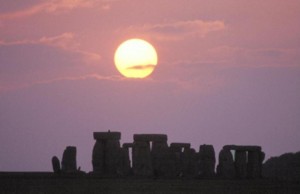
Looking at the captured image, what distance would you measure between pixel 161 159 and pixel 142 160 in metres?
1.46

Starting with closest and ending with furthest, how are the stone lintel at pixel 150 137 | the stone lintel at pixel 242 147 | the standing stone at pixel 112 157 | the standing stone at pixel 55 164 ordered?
the standing stone at pixel 55 164 < the standing stone at pixel 112 157 < the stone lintel at pixel 150 137 < the stone lintel at pixel 242 147

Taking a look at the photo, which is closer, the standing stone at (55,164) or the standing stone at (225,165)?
the standing stone at (55,164)

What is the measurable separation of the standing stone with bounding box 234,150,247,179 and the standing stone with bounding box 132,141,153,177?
599cm

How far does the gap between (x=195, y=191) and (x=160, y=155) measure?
12.9m

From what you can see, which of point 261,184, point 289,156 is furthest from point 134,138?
point 289,156

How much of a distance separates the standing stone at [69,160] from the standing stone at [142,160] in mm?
3118

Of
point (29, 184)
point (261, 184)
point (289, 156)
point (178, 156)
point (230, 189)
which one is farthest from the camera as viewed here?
point (289, 156)

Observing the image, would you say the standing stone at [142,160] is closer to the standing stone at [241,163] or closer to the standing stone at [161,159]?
the standing stone at [161,159]

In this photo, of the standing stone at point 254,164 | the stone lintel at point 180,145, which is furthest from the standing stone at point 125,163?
the standing stone at point 254,164

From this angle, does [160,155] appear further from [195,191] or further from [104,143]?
[195,191]

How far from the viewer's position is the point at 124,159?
4706 cm

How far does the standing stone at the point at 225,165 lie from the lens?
49.3 m

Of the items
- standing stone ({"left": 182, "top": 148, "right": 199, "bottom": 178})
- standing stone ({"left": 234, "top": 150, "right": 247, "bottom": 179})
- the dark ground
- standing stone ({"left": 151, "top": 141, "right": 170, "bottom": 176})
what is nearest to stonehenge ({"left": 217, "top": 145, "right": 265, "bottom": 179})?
standing stone ({"left": 234, "top": 150, "right": 247, "bottom": 179})

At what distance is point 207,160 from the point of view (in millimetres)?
49719
